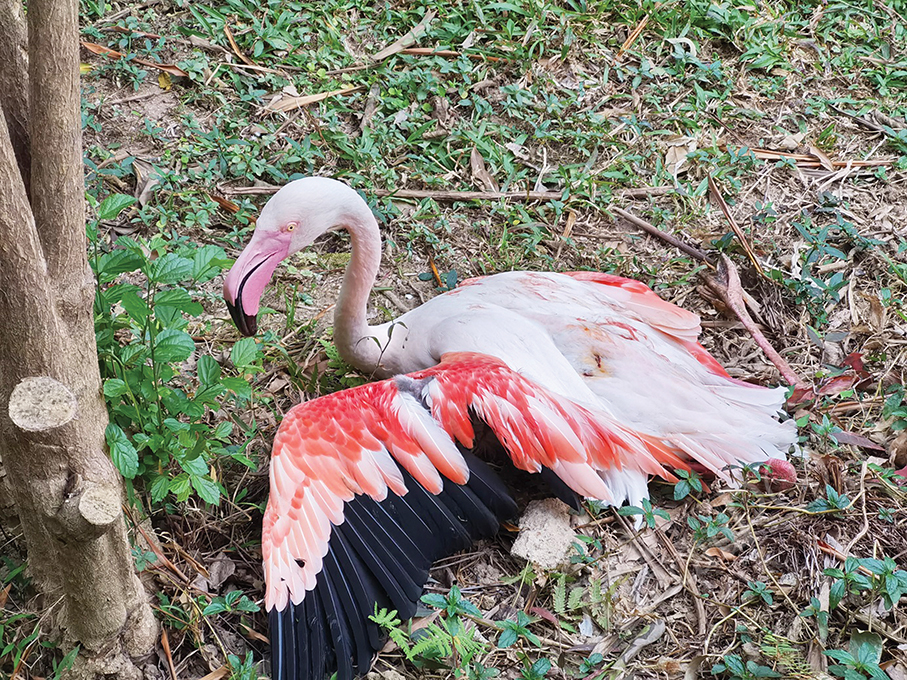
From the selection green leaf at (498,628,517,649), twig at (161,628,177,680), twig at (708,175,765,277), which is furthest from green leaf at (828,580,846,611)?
twig at (161,628,177,680)

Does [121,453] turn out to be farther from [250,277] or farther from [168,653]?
[250,277]

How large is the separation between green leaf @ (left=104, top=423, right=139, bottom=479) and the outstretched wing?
40 centimetres

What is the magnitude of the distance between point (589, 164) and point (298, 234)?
1666mm

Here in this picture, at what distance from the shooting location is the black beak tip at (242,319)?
2.38 meters

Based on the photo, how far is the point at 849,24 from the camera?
4.29 m

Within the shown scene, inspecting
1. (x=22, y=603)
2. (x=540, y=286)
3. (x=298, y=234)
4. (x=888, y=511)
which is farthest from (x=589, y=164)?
(x=22, y=603)

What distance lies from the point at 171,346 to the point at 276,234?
59cm

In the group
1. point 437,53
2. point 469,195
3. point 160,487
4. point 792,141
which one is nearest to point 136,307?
point 160,487

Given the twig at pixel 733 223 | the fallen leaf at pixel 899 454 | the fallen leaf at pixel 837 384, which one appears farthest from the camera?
the twig at pixel 733 223

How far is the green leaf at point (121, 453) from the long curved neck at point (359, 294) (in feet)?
3.11

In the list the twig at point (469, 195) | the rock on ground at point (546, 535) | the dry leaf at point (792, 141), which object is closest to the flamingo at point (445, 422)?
Answer: the rock on ground at point (546, 535)

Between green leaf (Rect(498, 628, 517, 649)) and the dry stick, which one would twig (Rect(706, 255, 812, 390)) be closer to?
the dry stick

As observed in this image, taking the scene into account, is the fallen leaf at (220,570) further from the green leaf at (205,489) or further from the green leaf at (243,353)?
the green leaf at (243,353)

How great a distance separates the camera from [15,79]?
5.37ft
